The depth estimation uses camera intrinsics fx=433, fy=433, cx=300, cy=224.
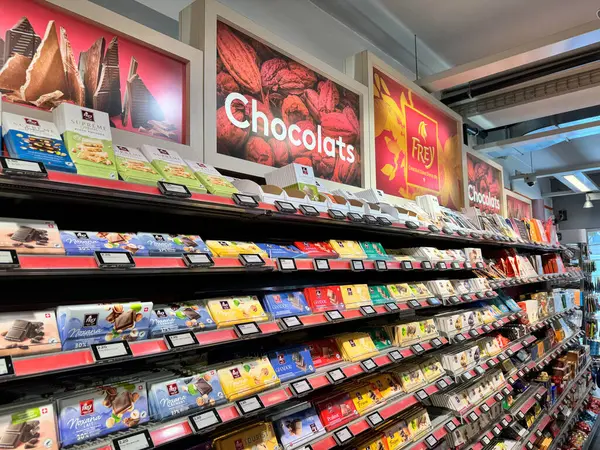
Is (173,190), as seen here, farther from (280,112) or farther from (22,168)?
(280,112)

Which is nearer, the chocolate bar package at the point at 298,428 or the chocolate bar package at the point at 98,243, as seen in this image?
the chocolate bar package at the point at 98,243

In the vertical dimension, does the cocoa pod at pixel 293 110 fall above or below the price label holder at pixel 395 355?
above

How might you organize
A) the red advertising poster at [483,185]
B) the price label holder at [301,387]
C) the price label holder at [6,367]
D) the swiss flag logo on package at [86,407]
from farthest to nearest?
the red advertising poster at [483,185] < the price label holder at [301,387] < the swiss flag logo on package at [86,407] < the price label holder at [6,367]

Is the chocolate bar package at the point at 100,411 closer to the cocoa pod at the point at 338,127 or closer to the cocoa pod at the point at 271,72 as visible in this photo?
the cocoa pod at the point at 271,72

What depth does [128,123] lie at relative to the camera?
1.95 meters

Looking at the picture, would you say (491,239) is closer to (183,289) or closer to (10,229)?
(183,289)

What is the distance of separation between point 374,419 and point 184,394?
125 cm

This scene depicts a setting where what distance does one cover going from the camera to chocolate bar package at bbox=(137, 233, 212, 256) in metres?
1.57

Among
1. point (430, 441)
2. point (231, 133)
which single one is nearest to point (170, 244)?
point (231, 133)

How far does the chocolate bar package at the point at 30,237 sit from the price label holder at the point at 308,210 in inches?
43.2

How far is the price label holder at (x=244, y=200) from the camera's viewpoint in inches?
72.1

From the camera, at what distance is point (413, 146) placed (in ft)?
13.7

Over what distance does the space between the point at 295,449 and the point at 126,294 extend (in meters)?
1.02

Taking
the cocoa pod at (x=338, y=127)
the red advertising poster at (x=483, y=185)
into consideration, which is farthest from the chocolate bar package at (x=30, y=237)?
the red advertising poster at (x=483, y=185)
